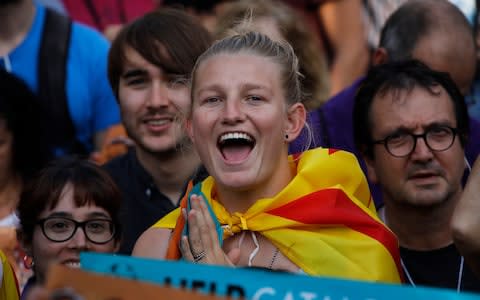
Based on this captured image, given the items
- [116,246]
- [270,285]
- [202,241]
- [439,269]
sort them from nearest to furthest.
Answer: [270,285] < [202,241] < [439,269] < [116,246]

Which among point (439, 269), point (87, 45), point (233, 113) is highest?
point (233, 113)

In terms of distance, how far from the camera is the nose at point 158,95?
584 cm

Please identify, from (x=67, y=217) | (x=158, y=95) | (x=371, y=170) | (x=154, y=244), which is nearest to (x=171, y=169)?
(x=158, y=95)

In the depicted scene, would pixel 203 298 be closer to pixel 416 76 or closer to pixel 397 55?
→ pixel 416 76

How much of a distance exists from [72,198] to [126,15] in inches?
125

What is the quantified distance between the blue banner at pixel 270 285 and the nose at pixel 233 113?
0.94m

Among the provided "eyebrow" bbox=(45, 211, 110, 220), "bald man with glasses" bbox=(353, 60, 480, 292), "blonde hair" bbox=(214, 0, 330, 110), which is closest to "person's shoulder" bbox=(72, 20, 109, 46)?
"blonde hair" bbox=(214, 0, 330, 110)

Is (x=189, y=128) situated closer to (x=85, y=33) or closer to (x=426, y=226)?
(x=426, y=226)

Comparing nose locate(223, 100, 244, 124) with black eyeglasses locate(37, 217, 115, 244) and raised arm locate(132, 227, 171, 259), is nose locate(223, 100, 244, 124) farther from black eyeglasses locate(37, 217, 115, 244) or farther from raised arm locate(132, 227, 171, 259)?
black eyeglasses locate(37, 217, 115, 244)

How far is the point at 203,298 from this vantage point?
2951mm

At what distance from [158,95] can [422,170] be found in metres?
1.49

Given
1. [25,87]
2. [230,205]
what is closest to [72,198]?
[230,205]

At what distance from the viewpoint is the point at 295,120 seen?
4578 millimetres

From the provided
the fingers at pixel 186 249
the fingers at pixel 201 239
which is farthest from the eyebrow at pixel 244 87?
the fingers at pixel 186 249
